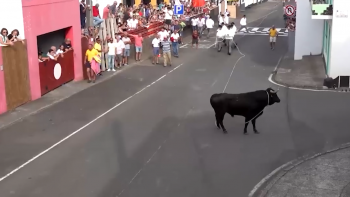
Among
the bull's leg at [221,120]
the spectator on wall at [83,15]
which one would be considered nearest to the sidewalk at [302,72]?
the bull's leg at [221,120]

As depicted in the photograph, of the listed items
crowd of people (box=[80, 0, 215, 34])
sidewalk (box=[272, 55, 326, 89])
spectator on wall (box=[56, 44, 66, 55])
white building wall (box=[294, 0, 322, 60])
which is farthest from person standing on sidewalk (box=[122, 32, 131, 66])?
white building wall (box=[294, 0, 322, 60])

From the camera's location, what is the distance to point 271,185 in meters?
10.8

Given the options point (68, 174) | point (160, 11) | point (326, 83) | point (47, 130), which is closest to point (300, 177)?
point (68, 174)

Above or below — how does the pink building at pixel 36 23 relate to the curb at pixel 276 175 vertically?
above

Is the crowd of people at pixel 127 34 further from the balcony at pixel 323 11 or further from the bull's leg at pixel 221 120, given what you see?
the bull's leg at pixel 221 120

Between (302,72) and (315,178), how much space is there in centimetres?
1275

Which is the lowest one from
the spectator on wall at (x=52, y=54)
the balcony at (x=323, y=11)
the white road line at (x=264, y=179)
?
the white road line at (x=264, y=179)

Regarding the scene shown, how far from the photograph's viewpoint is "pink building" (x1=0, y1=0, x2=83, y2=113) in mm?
17219

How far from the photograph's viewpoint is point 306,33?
27859 mm

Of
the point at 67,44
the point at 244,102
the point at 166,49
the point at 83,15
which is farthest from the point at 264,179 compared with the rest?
the point at 83,15

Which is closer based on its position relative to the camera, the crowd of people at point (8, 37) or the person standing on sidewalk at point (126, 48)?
the crowd of people at point (8, 37)

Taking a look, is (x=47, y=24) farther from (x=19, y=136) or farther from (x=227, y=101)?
(x=227, y=101)

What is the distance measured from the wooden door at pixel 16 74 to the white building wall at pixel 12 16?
576mm

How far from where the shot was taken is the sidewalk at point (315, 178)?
10406mm
